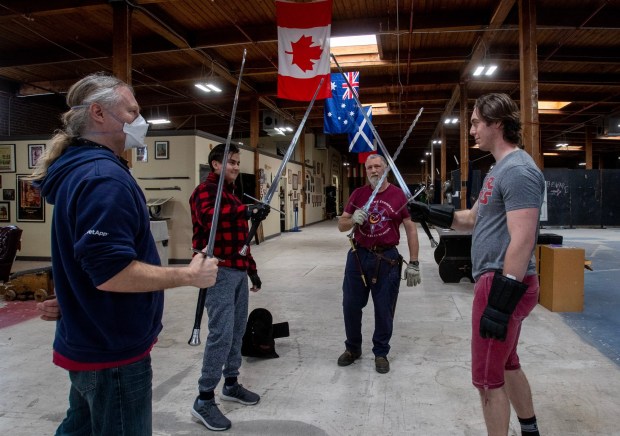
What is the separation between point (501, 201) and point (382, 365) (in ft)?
6.08

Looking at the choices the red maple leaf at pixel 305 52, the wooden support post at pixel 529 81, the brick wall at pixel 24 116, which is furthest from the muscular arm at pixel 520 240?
the brick wall at pixel 24 116

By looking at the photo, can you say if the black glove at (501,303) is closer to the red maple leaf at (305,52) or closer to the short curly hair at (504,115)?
the short curly hair at (504,115)

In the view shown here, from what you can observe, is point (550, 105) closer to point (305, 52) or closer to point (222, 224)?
point (305, 52)

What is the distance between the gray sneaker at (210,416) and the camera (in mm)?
2426

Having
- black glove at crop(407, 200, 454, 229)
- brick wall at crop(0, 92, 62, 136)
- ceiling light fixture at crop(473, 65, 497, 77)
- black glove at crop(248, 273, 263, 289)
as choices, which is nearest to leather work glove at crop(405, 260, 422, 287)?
black glove at crop(407, 200, 454, 229)

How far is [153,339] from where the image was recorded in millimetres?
1373

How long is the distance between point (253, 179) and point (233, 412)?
9636 mm

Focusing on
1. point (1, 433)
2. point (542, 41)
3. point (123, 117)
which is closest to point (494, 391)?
point (123, 117)

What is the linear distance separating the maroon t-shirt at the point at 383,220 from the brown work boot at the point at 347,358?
88 cm

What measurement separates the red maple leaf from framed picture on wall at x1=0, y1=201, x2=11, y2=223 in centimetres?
729

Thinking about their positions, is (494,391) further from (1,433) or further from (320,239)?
(320,239)

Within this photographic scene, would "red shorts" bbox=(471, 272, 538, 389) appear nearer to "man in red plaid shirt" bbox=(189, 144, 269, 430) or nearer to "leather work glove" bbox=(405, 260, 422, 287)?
"man in red plaid shirt" bbox=(189, 144, 269, 430)

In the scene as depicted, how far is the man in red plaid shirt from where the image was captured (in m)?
2.46

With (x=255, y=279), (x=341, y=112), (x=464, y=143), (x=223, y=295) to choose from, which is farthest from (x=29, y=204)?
(x=464, y=143)
